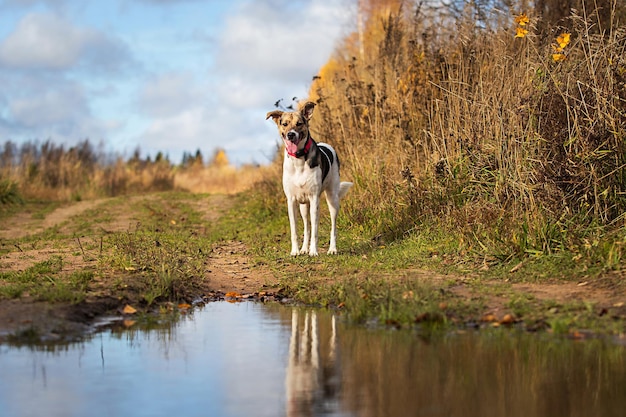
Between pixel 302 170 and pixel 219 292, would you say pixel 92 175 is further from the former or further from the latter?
pixel 219 292

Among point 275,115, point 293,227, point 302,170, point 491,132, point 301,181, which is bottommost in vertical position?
point 293,227

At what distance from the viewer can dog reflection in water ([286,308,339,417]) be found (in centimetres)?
424

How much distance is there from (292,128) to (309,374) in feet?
20.1

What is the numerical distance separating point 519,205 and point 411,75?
522 cm

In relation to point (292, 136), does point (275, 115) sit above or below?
above

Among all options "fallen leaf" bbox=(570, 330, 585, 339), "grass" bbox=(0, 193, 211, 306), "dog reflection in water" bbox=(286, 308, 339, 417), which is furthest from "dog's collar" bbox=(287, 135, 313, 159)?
"fallen leaf" bbox=(570, 330, 585, 339)

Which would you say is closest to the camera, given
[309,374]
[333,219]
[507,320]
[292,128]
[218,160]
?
[309,374]

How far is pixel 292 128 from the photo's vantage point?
10695 millimetres

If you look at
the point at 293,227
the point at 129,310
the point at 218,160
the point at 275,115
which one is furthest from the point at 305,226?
the point at 218,160

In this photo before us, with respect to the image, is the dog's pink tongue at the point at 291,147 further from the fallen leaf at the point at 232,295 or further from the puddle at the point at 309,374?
the puddle at the point at 309,374

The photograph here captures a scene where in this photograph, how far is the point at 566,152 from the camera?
29.6 ft

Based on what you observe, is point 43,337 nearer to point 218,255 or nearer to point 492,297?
point 492,297

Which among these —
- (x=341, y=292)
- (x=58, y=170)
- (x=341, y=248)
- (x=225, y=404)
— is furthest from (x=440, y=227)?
(x=58, y=170)

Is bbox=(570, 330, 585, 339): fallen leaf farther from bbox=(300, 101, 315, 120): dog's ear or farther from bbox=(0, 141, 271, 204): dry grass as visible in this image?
bbox=(0, 141, 271, 204): dry grass
